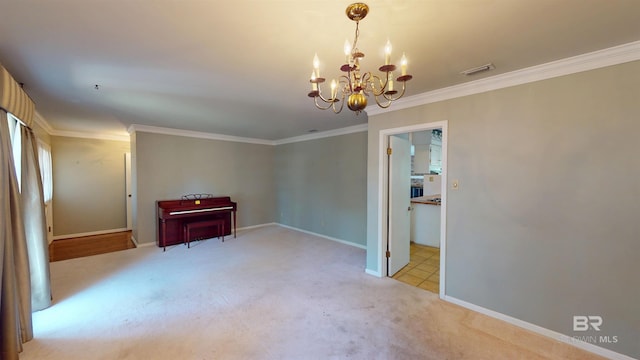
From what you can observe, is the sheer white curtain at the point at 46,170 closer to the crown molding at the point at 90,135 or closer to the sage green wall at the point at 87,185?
the sage green wall at the point at 87,185

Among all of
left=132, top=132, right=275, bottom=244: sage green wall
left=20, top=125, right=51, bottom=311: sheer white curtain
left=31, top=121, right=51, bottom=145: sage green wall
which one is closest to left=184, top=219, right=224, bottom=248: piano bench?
left=132, top=132, right=275, bottom=244: sage green wall

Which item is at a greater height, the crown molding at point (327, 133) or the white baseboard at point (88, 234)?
the crown molding at point (327, 133)

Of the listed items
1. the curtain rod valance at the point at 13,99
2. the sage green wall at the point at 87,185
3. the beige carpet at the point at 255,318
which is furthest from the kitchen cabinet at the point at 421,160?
the sage green wall at the point at 87,185

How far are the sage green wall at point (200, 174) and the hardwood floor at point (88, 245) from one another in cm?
42

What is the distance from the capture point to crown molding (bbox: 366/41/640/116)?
1907mm

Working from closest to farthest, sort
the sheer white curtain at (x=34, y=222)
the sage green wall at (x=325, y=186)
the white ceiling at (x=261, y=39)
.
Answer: the white ceiling at (x=261, y=39)
the sheer white curtain at (x=34, y=222)
the sage green wall at (x=325, y=186)

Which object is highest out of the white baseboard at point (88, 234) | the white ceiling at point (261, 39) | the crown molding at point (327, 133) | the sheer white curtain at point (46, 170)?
the white ceiling at point (261, 39)

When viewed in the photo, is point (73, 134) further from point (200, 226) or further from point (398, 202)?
point (398, 202)

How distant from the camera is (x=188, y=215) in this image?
484cm

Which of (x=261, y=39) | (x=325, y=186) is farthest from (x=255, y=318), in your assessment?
(x=325, y=186)

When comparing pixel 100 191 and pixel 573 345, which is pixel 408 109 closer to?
pixel 573 345

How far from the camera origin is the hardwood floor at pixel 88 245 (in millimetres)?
4457

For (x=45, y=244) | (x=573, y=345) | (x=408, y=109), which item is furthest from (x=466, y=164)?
(x=45, y=244)

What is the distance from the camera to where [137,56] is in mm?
2039
